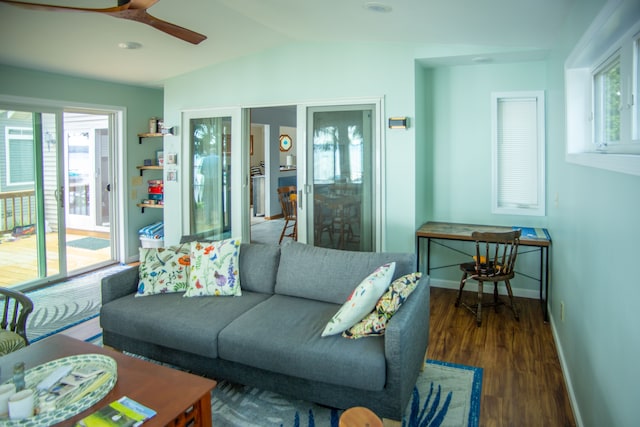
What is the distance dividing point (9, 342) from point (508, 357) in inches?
127

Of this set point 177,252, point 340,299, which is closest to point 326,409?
point 340,299

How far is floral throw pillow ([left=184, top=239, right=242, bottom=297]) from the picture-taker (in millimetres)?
3213

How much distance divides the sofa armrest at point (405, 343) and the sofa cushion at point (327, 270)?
311 millimetres

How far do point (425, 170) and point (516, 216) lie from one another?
3.37 feet

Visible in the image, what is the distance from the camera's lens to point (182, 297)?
10.4 feet

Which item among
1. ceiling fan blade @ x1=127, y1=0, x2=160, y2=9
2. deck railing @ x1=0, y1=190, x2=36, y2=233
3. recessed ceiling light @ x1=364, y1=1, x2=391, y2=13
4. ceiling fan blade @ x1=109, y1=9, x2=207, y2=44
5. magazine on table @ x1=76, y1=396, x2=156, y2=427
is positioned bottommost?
magazine on table @ x1=76, y1=396, x2=156, y2=427

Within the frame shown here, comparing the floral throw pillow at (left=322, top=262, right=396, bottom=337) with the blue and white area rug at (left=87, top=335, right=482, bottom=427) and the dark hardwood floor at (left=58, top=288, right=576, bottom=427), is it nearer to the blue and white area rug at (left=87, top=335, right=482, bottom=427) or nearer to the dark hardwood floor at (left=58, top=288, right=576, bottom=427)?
the blue and white area rug at (left=87, top=335, right=482, bottom=427)

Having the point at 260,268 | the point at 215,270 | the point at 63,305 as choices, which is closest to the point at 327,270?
the point at 260,268

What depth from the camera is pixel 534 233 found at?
13.6 feet

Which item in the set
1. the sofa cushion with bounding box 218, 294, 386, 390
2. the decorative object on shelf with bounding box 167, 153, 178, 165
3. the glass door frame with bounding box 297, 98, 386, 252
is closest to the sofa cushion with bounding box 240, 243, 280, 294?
the sofa cushion with bounding box 218, 294, 386, 390

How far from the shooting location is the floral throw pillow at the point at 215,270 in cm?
321

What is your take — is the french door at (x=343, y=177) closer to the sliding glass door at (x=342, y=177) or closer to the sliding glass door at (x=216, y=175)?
the sliding glass door at (x=342, y=177)

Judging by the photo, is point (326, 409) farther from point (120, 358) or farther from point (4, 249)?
point (4, 249)

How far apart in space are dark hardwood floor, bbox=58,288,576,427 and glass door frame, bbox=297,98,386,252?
3.25 ft
